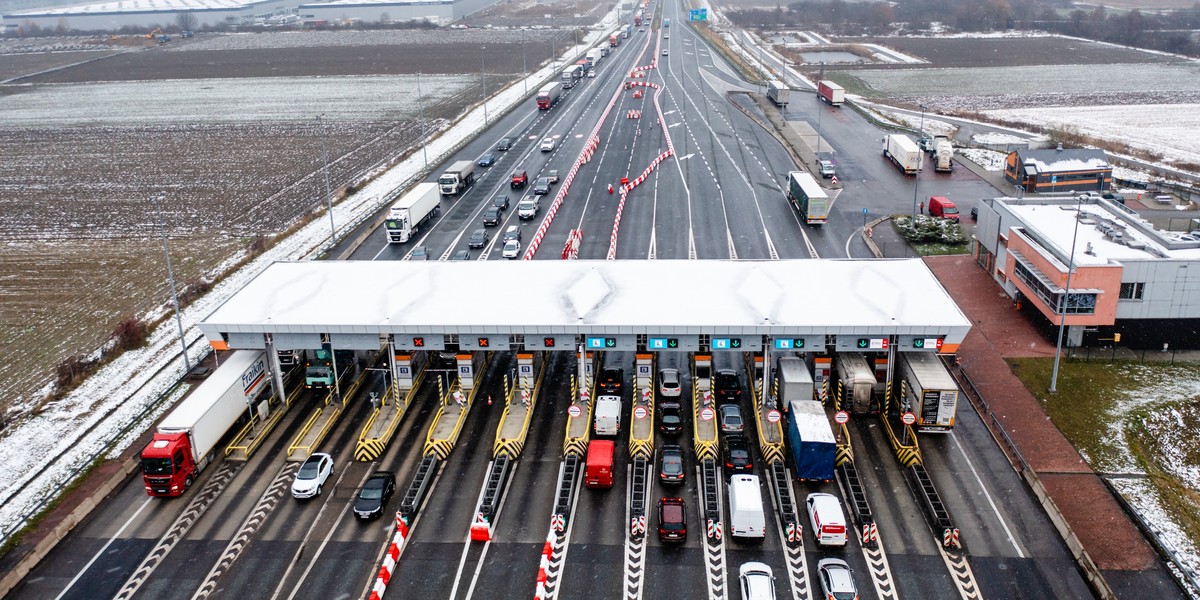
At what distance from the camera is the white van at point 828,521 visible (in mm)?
33000

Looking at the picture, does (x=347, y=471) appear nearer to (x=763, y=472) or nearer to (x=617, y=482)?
(x=617, y=482)

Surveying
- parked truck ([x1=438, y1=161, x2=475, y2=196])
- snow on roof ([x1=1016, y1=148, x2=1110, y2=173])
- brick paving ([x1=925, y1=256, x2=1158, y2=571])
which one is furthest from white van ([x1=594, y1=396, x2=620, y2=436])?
snow on roof ([x1=1016, y1=148, x2=1110, y2=173])

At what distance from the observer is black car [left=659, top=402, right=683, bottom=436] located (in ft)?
138

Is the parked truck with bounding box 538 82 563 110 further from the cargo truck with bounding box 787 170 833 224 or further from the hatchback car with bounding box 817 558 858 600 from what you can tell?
the hatchback car with bounding box 817 558 858 600

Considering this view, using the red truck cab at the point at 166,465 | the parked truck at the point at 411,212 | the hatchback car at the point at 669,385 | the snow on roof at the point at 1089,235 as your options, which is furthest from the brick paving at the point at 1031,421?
the parked truck at the point at 411,212

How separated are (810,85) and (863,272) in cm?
11536

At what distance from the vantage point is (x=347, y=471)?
3962 centimetres

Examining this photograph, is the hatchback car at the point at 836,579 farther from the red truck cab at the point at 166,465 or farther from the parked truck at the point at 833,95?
the parked truck at the point at 833,95

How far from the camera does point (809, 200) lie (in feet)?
240

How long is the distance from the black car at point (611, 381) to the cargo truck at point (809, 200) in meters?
32.4

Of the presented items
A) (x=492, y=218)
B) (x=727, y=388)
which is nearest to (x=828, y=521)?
(x=727, y=388)

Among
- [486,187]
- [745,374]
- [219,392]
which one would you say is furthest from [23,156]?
[745,374]

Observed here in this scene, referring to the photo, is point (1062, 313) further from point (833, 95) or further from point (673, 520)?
point (833, 95)

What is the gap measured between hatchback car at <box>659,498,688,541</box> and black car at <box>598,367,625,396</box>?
444 inches
